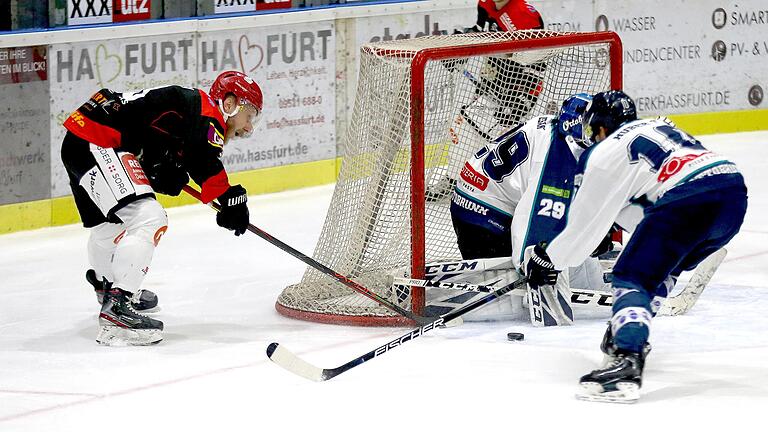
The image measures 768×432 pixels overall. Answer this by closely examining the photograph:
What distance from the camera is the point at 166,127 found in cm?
487

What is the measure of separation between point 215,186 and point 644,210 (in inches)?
59.3

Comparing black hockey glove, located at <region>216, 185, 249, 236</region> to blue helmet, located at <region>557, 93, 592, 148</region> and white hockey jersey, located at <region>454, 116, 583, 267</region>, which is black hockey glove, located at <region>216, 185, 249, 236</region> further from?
blue helmet, located at <region>557, 93, 592, 148</region>

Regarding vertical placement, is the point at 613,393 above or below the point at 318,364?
above

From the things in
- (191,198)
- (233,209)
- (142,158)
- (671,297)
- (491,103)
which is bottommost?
(191,198)

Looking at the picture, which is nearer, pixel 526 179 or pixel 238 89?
pixel 238 89

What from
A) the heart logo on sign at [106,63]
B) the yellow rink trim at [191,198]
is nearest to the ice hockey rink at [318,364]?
the yellow rink trim at [191,198]

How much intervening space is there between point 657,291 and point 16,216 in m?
3.49

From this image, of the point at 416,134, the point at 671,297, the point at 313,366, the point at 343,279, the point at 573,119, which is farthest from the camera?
the point at 671,297

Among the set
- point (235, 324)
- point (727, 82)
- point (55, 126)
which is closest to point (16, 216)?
point (55, 126)

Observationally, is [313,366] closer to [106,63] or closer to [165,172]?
[165,172]

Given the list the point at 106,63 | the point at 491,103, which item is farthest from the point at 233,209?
the point at 106,63

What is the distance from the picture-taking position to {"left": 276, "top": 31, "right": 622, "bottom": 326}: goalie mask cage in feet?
16.8

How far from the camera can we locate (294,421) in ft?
13.1

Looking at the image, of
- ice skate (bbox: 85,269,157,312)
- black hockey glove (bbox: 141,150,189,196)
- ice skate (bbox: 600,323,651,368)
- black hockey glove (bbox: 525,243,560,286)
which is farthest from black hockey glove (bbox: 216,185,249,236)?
ice skate (bbox: 600,323,651,368)
